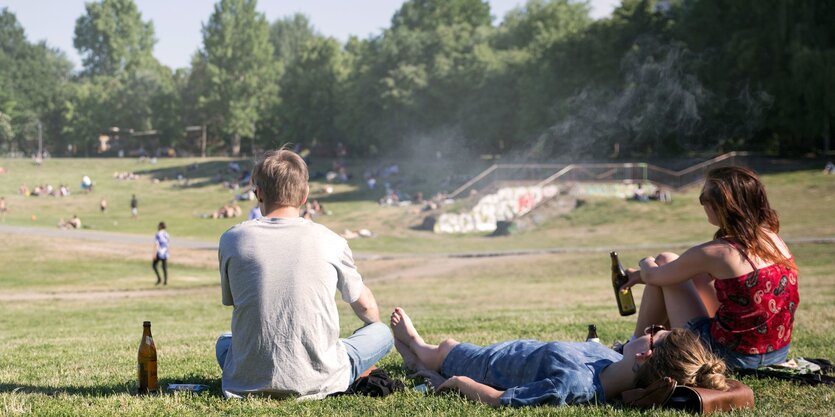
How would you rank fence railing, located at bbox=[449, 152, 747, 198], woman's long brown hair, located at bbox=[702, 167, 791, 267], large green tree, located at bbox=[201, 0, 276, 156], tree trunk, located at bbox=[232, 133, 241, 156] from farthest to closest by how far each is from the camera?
tree trunk, located at bbox=[232, 133, 241, 156], large green tree, located at bbox=[201, 0, 276, 156], fence railing, located at bbox=[449, 152, 747, 198], woman's long brown hair, located at bbox=[702, 167, 791, 267]

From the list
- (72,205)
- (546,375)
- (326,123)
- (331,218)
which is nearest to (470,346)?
(546,375)

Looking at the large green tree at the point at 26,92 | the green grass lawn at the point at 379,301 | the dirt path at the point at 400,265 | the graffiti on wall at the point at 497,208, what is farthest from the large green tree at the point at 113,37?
the dirt path at the point at 400,265

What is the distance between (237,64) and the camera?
3647 inches

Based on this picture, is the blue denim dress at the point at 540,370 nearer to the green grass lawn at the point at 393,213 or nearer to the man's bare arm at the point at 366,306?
the man's bare arm at the point at 366,306

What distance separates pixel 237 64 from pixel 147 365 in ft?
295

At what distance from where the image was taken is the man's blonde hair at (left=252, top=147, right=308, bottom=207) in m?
5.34

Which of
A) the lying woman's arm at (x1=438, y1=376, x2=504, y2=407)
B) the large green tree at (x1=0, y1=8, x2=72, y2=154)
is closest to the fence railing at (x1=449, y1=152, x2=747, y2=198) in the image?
the lying woman's arm at (x1=438, y1=376, x2=504, y2=407)

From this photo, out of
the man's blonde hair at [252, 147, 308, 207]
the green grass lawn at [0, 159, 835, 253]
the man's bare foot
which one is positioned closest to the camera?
the man's blonde hair at [252, 147, 308, 207]

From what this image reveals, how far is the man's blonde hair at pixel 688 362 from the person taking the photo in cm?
513

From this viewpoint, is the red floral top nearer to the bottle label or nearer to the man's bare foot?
the man's bare foot

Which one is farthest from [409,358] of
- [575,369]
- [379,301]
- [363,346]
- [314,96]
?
[314,96]

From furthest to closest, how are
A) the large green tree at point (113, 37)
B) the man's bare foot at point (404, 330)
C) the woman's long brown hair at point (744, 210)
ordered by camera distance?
the large green tree at point (113, 37) < the man's bare foot at point (404, 330) < the woman's long brown hair at point (744, 210)

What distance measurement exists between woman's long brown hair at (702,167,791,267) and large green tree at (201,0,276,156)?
88361mm

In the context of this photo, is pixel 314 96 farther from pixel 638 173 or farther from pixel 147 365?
pixel 147 365
